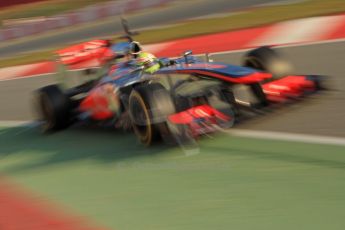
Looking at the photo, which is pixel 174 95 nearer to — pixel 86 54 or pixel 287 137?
pixel 287 137

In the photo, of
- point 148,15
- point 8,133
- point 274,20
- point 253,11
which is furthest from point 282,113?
point 148,15

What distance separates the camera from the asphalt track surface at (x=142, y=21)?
15.9 metres

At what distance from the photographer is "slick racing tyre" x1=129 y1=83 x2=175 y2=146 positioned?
15.0ft

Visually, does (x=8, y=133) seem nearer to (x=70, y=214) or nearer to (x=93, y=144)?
(x=93, y=144)

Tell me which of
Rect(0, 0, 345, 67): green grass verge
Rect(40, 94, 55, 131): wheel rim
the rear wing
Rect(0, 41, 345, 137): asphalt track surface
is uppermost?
the rear wing

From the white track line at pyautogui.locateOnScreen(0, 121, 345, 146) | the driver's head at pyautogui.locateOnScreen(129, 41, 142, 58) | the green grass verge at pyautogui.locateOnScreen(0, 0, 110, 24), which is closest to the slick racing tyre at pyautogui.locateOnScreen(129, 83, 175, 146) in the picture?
the white track line at pyautogui.locateOnScreen(0, 121, 345, 146)

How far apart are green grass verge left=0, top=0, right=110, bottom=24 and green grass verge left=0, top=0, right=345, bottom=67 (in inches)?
504

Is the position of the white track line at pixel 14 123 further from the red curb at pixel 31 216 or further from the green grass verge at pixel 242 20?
the green grass verge at pixel 242 20

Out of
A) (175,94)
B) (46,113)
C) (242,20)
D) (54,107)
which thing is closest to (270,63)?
(175,94)

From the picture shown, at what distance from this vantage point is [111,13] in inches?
836

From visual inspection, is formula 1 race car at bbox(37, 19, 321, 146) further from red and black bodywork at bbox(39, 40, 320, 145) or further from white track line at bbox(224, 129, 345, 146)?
white track line at bbox(224, 129, 345, 146)

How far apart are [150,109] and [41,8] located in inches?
941

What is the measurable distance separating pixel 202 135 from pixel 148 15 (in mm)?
13916

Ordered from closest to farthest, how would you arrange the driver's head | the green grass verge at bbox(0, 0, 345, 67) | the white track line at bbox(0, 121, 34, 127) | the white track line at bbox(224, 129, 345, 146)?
the white track line at bbox(224, 129, 345, 146) → the driver's head → the white track line at bbox(0, 121, 34, 127) → the green grass verge at bbox(0, 0, 345, 67)
